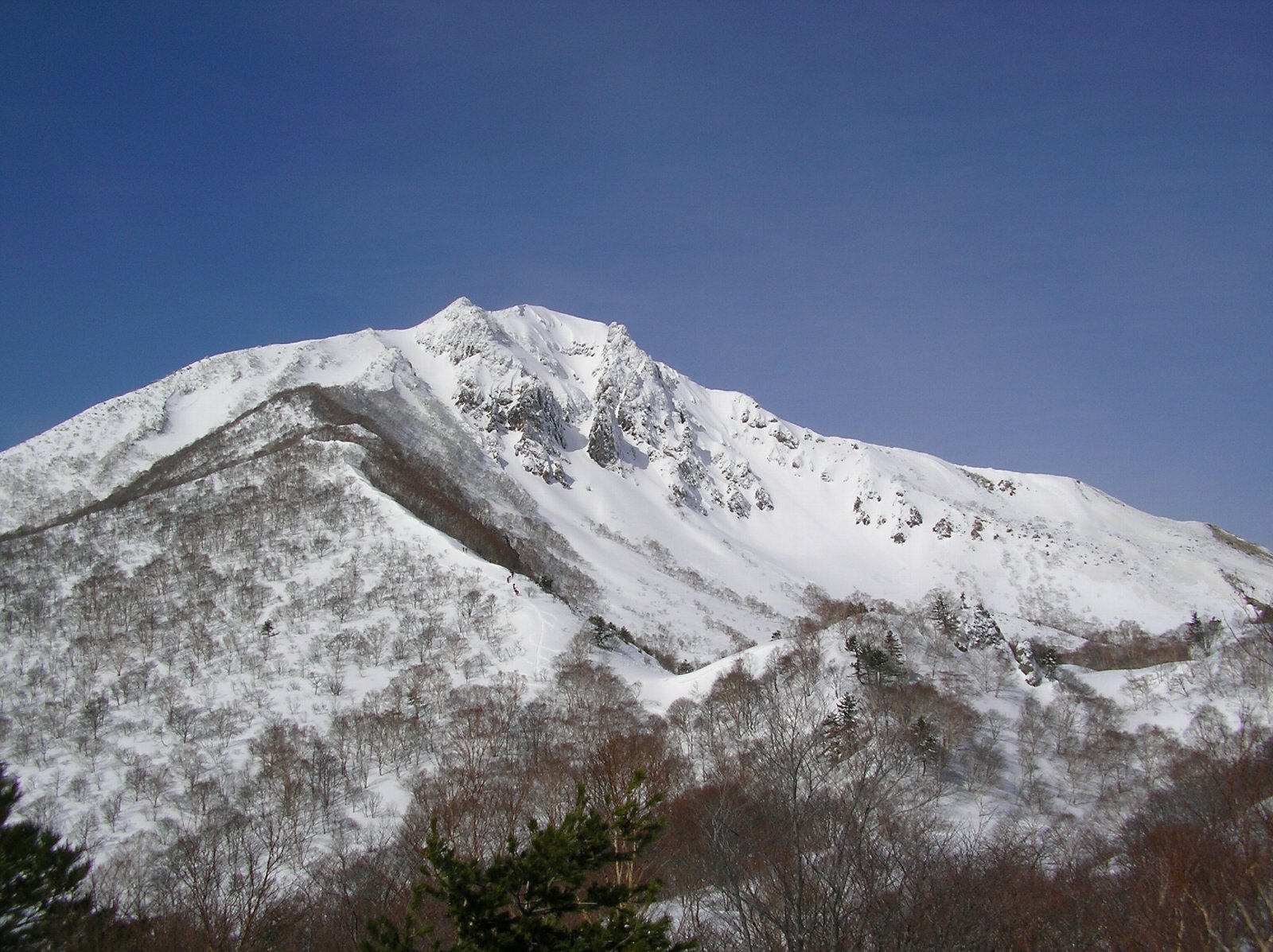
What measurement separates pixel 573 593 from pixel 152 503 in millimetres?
59789

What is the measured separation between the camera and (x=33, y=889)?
1984 cm

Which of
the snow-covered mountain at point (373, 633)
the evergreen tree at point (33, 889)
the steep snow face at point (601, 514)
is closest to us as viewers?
the evergreen tree at point (33, 889)

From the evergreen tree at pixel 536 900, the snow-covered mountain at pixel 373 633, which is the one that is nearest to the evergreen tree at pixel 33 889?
the evergreen tree at pixel 536 900

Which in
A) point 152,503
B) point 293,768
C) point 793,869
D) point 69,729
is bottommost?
point 793,869

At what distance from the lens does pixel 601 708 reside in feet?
207

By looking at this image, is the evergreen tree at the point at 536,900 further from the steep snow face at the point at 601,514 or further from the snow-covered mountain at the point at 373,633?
the steep snow face at the point at 601,514

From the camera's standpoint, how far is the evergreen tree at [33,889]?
62.1 feet

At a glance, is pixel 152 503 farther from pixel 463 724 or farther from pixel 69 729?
pixel 463 724

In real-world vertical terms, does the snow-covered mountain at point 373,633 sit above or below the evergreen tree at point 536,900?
above

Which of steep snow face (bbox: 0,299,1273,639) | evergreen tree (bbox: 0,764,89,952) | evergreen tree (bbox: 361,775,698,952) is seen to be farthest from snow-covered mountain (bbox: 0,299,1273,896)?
evergreen tree (bbox: 361,775,698,952)

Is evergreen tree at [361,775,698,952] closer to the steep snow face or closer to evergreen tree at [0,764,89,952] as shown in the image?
evergreen tree at [0,764,89,952]

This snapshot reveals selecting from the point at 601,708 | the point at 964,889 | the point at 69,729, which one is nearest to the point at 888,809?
the point at 964,889

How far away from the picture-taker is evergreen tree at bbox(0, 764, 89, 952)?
18.9 meters

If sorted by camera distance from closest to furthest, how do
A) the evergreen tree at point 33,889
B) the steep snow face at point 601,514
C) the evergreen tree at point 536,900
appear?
the evergreen tree at point 536,900, the evergreen tree at point 33,889, the steep snow face at point 601,514
